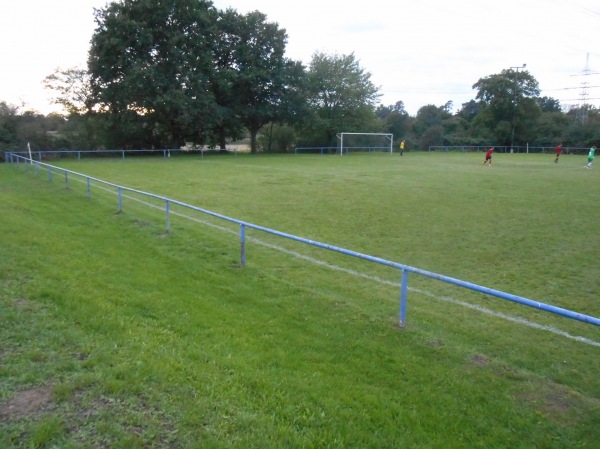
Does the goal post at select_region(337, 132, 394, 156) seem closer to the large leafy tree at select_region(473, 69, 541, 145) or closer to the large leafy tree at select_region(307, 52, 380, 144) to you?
the large leafy tree at select_region(307, 52, 380, 144)

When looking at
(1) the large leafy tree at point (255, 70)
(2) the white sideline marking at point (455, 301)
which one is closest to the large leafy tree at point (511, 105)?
(1) the large leafy tree at point (255, 70)

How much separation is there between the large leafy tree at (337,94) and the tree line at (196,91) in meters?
0.13

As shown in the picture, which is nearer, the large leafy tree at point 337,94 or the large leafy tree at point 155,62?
the large leafy tree at point 155,62

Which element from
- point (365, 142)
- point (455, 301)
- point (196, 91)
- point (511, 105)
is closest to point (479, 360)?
point (455, 301)

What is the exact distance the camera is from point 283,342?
509 centimetres

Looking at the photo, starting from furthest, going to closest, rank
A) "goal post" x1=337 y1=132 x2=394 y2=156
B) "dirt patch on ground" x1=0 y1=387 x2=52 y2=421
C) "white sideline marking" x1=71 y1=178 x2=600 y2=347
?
"goal post" x1=337 y1=132 x2=394 y2=156, "white sideline marking" x1=71 y1=178 x2=600 y2=347, "dirt patch on ground" x1=0 y1=387 x2=52 y2=421

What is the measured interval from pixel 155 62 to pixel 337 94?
81.3 ft

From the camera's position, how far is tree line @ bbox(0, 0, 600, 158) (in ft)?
133

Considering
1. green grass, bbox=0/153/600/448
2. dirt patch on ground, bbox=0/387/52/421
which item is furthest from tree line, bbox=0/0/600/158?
dirt patch on ground, bbox=0/387/52/421

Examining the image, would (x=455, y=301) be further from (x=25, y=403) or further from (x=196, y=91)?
(x=196, y=91)

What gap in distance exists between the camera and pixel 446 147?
69375mm

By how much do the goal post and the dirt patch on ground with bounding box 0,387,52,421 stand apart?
169 ft

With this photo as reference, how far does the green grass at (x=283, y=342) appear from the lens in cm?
352

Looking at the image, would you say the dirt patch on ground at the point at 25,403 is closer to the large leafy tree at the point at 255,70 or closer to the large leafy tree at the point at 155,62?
the large leafy tree at the point at 155,62
